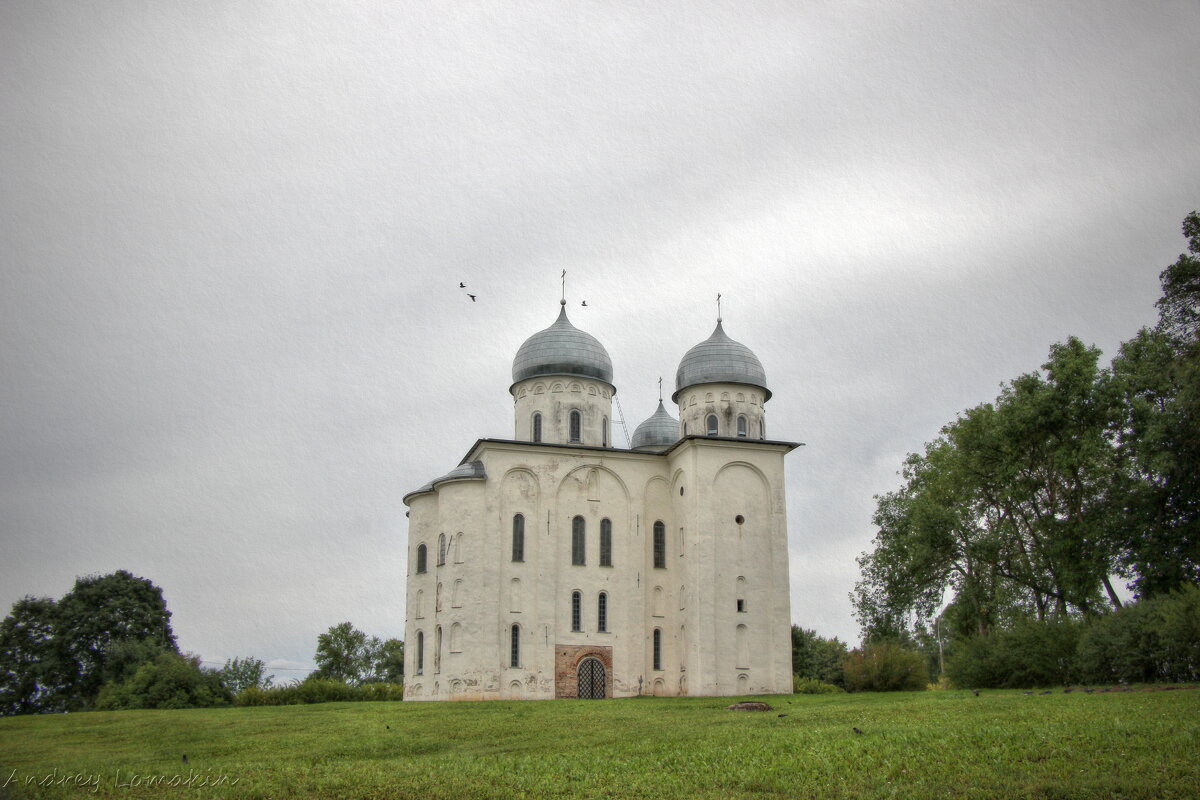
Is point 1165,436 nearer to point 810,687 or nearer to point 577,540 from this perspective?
point 810,687

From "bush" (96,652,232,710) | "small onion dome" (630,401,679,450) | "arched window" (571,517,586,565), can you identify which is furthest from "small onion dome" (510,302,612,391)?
"bush" (96,652,232,710)

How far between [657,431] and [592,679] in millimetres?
14291

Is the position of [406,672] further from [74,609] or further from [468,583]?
[74,609]

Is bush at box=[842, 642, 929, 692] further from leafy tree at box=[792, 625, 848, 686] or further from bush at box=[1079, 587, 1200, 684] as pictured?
leafy tree at box=[792, 625, 848, 686]

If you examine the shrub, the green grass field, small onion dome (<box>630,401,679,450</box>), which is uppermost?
small onion dome (<box>630,401,679,450</box>)

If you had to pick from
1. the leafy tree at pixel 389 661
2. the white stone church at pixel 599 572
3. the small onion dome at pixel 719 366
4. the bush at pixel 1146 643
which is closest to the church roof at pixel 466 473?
the white stone church at pixel 599 572

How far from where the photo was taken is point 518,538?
32.3 metres

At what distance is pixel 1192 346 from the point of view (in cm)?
2270

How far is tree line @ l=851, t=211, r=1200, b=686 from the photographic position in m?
24.4

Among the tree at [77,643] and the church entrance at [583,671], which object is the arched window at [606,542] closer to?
the church entrance at [583,671]

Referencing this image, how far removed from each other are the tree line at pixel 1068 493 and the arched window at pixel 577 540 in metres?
11.4

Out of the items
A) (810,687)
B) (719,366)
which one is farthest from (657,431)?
(810,687)

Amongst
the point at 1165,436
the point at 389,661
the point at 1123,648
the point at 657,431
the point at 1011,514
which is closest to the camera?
the point at 1123,648

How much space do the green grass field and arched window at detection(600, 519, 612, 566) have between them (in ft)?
45.9
